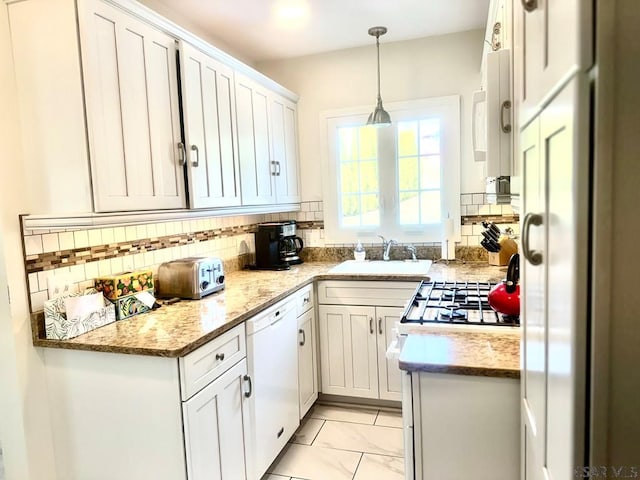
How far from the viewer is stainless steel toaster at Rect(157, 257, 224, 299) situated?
232cm

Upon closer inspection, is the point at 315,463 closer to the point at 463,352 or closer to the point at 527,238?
the point at 463,352

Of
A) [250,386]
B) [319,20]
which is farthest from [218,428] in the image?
[319,20]

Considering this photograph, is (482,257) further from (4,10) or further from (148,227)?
(4,10)

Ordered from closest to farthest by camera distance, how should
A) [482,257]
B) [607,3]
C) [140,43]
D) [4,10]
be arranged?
[607,3], [4,10], [140,43], [482,257]

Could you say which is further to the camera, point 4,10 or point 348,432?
point 348,432

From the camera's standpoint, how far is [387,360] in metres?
2.89

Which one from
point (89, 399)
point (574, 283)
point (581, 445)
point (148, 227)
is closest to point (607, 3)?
point (574, 283)

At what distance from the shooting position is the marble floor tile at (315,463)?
231 centimetres

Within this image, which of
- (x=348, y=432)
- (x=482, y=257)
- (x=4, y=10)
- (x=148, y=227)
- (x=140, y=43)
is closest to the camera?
(x=4, y=10)

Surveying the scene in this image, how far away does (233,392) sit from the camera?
1.93m

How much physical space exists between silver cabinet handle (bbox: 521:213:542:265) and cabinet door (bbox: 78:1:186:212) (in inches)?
59.2

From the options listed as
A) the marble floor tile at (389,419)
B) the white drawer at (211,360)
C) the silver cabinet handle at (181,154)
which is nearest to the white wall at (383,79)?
the silver cabinet handle at (181,154)

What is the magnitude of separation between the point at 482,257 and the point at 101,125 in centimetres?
263

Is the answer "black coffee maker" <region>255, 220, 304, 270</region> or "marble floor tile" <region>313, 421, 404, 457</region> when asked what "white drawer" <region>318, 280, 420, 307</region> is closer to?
"black coffee maker" <region>255, 220, 304, 270</region>
